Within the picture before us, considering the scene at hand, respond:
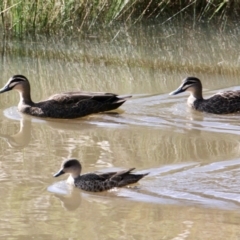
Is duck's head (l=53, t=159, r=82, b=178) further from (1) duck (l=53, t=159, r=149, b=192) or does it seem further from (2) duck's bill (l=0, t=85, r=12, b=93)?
(2) duck's bill (l=0, t=85, r=12, b=93)

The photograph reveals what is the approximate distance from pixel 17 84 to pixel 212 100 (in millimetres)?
2396

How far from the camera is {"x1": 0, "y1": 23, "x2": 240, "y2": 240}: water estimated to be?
7.45 meters

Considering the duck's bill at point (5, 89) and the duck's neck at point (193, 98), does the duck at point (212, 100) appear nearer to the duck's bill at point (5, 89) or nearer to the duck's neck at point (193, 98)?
the duck's neck at point (193, 98)

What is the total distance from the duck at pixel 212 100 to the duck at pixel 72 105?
2.70 feet

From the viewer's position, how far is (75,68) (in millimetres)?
14016

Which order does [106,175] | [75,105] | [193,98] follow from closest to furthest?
1. [106,175]
2. [75,105]
3. [193,98]

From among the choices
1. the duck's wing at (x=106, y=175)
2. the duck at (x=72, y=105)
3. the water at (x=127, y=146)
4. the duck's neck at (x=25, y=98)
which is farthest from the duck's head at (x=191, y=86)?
the duck's wing at (x=106, y=175)

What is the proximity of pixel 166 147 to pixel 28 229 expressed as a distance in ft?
9.35

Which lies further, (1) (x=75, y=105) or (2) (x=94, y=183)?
(1) (x=75, y=105)

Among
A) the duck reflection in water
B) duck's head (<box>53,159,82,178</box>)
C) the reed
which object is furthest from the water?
the reed

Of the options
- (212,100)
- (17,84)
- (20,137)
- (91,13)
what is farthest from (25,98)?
(91,13)

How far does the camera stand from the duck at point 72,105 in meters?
11.6

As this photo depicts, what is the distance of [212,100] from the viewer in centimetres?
1186

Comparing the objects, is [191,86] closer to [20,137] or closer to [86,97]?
[86,97]
